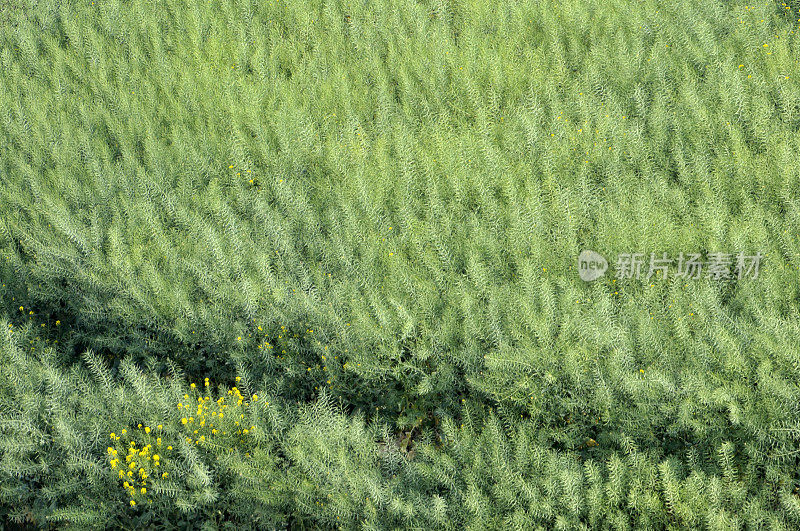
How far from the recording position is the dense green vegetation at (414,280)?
3453 millimetres

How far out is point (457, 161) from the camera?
5.33 metres

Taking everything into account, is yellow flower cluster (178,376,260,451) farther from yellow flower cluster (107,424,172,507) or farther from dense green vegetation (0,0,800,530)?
yellow flower cluster (107,424,172,507)

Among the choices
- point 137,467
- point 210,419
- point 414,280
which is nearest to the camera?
point 137,467

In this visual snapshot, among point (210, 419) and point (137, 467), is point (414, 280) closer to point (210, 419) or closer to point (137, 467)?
point (210, 419)

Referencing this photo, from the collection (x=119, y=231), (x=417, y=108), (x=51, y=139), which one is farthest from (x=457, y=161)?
(x=51, y=139)

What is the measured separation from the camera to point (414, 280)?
438 centimetres

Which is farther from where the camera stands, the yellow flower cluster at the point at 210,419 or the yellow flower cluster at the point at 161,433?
the yellow flower cluster at the point at 210,419

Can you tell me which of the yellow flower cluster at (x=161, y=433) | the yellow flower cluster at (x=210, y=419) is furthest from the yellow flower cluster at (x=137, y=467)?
the yellow flower cluster at (x=210, y=419)

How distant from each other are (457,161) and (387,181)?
53 centimetres

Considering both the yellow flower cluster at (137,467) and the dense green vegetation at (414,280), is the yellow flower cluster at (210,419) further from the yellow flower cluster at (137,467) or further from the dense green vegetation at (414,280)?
the yellow flower cluster at (137,467)

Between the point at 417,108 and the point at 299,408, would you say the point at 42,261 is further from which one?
the point at 417,108

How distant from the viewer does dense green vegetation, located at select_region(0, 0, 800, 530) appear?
3.45m

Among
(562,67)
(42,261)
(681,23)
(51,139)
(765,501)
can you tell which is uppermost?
(681,23)

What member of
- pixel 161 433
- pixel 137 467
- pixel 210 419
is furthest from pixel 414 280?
pixel 137 467
